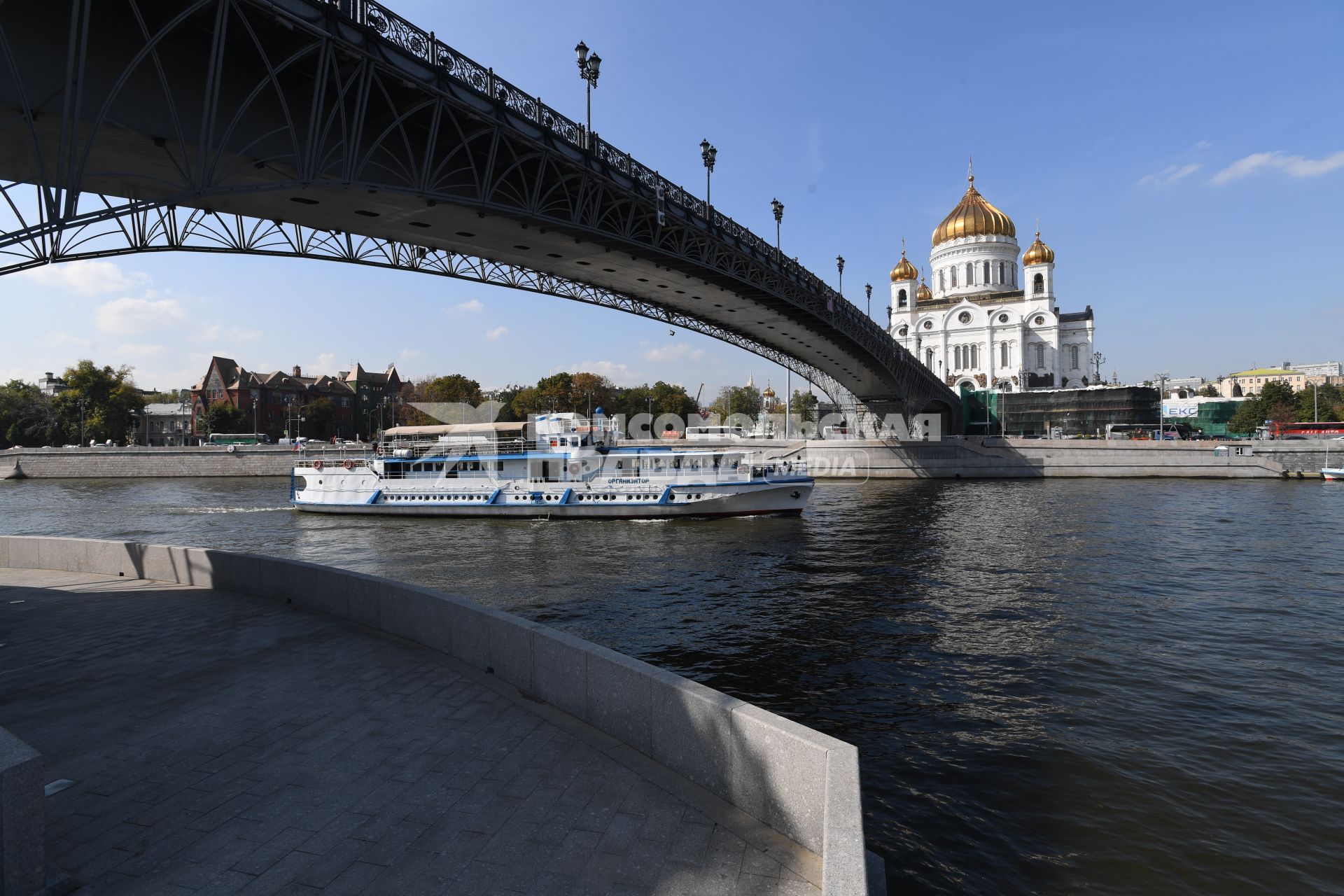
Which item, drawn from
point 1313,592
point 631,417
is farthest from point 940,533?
point 631,417

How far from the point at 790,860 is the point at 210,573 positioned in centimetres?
1160

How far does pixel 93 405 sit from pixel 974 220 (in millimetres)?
135478

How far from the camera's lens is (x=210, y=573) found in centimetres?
1180

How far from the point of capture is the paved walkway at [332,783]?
416cm

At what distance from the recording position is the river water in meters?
6.84

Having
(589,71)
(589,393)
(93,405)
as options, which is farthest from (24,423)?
(589,71)

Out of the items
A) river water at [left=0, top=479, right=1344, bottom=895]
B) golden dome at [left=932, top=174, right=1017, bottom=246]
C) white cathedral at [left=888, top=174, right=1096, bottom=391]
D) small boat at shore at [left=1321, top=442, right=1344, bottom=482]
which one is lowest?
river water at [left=0, top=479, right=1344, bottom=895]

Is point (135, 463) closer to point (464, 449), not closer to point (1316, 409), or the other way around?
point (464, 449)

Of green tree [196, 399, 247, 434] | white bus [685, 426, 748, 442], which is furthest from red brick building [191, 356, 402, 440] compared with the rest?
white bus [685, 426, 748, 442]

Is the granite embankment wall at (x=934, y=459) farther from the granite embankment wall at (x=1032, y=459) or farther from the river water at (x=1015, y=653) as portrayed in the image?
the river water at (x=1015, y=653)

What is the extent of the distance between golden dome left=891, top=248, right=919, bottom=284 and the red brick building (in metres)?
89.9

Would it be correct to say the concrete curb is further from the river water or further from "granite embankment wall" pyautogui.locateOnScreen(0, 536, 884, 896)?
the river water

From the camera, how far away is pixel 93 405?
9138 cm

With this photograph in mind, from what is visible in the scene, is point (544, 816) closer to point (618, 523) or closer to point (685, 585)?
point (685, 585)
